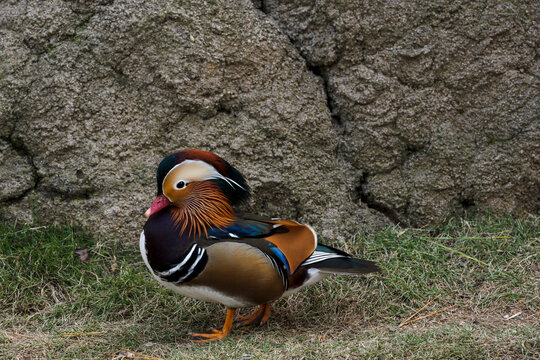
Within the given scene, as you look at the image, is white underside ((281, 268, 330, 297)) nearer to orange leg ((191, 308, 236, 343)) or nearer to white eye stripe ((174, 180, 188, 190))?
orange leg ((191, 308, 236, 343))

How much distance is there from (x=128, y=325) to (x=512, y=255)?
1910mm

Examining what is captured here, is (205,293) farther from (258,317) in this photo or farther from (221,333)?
(258,317)

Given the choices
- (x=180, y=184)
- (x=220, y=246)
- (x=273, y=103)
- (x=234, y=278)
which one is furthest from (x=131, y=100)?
(x=234, y=278)

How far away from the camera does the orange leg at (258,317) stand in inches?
117

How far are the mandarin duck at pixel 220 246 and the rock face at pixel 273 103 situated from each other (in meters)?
0.64

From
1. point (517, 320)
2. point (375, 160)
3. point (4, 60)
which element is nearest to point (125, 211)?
point (4, 60)

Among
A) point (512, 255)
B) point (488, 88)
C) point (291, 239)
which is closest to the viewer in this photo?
point (291, 239)

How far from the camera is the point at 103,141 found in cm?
344

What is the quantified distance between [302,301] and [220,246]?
2.22 ft

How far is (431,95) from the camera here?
352cm

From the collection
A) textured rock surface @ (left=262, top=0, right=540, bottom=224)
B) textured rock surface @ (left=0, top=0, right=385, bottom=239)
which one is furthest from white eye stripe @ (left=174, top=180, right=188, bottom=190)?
textured rock surface @ (left=262, top=0, right=540, bottom=224)

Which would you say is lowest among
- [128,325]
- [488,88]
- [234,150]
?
[128,325]

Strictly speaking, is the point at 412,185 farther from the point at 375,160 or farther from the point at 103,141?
the point at 103,141

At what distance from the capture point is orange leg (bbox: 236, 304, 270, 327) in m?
2.97
